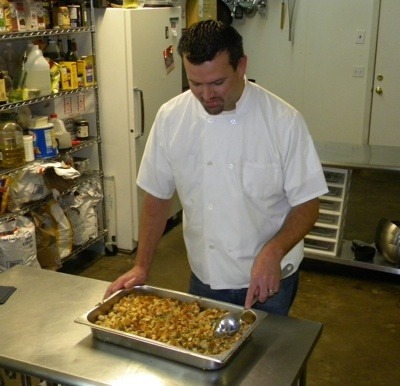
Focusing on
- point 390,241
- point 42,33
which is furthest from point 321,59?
point 42,33

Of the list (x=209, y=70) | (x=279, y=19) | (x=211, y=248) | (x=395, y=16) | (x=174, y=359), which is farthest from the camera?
(x=279, y=19)

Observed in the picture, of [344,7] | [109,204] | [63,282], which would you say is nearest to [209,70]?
[63,282]

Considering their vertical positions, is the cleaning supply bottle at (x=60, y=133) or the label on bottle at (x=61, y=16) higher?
the label on bottle at (x=61, y=16)

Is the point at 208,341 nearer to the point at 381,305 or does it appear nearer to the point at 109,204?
the point at 381,305

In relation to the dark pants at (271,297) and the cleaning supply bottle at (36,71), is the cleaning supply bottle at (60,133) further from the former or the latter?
the dark pants at (271,297)

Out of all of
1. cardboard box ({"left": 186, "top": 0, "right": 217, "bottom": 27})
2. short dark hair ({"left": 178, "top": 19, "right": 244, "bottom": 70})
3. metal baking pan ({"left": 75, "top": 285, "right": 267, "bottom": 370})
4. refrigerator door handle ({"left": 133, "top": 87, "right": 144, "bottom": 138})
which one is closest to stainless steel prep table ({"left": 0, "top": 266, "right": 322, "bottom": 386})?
metal baking pan ({"left": 75, "top": 285, "right": 267, "bottom": 370})

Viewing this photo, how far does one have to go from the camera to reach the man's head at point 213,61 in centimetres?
144

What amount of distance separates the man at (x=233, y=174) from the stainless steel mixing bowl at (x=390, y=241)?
173 centimetres

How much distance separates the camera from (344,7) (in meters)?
5.14

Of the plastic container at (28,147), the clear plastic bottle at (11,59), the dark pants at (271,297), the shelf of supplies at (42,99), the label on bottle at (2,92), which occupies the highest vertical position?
the clear plastic bottle at (11,59)

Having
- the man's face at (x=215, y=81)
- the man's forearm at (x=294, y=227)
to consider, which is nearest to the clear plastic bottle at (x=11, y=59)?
the man's face at (x=215, y=81)

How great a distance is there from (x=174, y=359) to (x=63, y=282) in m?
0.59

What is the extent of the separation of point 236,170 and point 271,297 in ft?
1.32

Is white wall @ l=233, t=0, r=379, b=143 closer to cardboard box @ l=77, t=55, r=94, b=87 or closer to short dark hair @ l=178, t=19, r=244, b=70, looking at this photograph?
cardboard box @ l=77, t=55, r=94, b=87
